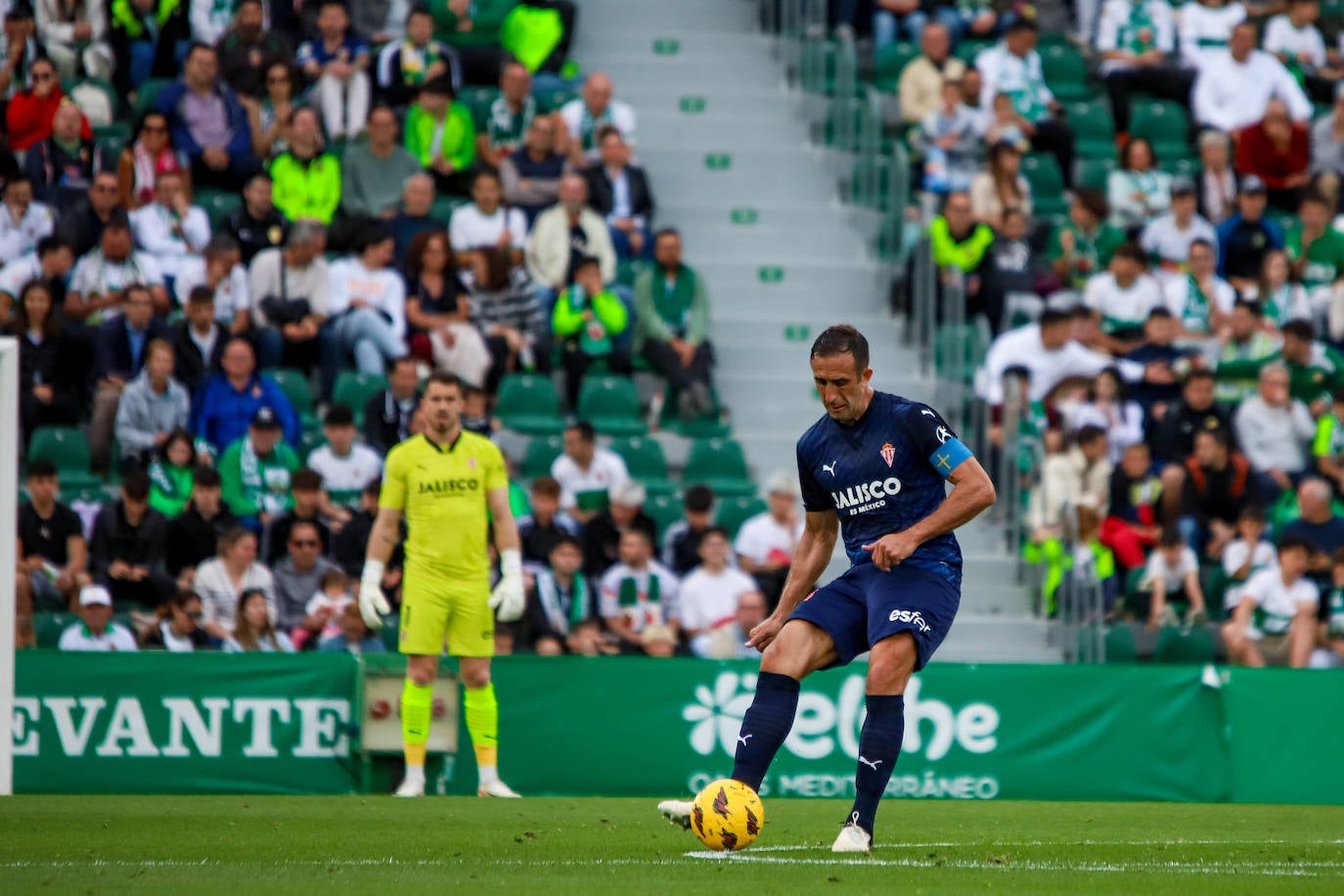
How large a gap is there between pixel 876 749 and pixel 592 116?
12.4m

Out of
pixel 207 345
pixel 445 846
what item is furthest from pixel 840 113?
pixel 445 846

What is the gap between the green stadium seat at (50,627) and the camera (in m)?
14.5

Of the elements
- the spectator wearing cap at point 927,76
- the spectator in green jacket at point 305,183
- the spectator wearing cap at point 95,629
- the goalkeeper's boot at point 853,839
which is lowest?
the spectator wearing cap at point 95,629

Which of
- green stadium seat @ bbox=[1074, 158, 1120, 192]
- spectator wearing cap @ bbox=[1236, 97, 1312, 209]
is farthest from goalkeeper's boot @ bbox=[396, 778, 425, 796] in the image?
spectator wearing cap @ bbox=[1236, 97, 1312, 209]

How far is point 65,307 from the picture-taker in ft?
55.5

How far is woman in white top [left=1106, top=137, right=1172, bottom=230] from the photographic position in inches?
800

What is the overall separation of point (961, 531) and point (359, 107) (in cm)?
697

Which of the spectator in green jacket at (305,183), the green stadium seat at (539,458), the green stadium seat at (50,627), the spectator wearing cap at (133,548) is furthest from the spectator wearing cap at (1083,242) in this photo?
the green stadium seat at (50,627)

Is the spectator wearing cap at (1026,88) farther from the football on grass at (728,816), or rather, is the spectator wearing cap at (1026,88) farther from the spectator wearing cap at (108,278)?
the football on grass at (728,816)

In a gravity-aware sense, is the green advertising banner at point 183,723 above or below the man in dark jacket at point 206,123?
below

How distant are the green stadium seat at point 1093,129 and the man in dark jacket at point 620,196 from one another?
5.09 metres

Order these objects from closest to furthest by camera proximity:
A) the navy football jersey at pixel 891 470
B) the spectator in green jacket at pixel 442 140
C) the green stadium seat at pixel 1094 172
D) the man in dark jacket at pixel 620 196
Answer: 1. the navy football jersey at pixel 891 470
2. the man in dark jacket at pixel 620 196
3. the spectator in green jacket at pixel 442 140
4. the green stadium seat at pixel 1094 172

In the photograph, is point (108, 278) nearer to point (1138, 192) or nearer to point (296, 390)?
point (296, 390)

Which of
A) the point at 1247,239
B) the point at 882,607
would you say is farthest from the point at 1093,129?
the point at 882,607
